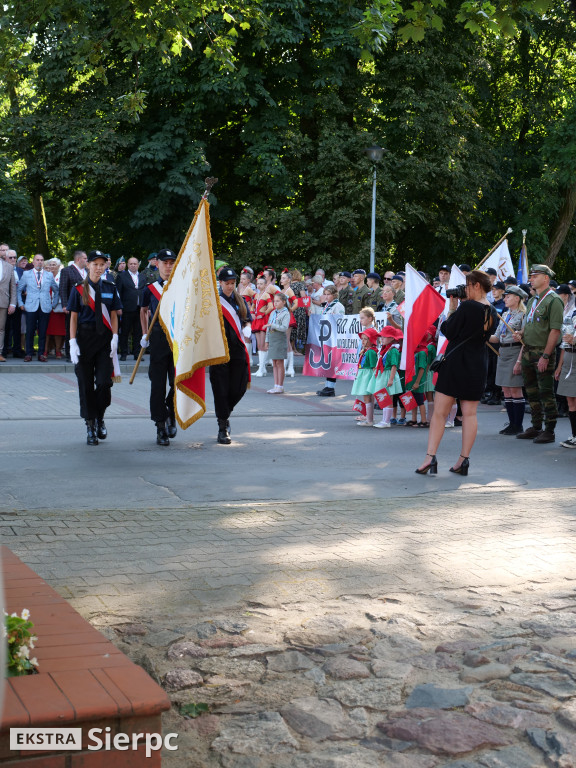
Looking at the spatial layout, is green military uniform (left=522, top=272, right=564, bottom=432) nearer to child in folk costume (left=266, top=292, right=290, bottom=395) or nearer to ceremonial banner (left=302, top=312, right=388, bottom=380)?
ceremonial banner (left=302, top=312, right=388, bottom=380)

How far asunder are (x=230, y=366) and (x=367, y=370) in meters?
2.28

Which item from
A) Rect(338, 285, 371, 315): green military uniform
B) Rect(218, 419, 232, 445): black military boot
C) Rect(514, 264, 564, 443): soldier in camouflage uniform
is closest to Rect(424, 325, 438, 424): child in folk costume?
Rect(514, 264, 564, 443): soldier in camouflage uniform

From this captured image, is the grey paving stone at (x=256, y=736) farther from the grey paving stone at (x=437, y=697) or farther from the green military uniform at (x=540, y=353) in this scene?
the green military uniform at (x=540, y=353)

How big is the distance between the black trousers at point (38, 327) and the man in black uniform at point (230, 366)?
32.6 ft

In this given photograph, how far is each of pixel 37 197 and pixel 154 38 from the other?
2323 cm

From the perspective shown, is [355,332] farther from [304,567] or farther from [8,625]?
[8,625]

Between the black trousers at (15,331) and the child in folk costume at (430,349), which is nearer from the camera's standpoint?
the child in folk costume at (430,349)

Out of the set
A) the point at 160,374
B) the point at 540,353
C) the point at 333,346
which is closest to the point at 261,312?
the point at 333,346

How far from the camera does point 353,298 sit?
19.8 m

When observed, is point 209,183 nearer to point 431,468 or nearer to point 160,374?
point 160,374

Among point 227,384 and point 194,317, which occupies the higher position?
point 194,317

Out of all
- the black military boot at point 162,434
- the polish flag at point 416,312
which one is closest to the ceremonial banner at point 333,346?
the polish flag at point 416,312

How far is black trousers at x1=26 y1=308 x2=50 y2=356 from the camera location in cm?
2102

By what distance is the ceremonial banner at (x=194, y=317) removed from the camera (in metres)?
10.8
